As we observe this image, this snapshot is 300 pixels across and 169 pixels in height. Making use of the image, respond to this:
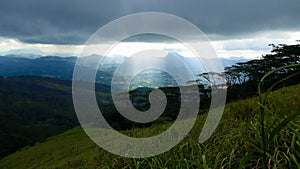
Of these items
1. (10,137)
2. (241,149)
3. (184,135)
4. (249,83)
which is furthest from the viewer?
(10,137)

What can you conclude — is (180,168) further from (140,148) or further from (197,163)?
(140,148)

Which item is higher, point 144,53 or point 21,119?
point 144,53

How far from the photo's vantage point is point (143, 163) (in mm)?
5391

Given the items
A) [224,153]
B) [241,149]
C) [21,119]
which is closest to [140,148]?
[224,153]

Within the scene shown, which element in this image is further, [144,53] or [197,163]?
[144,53]

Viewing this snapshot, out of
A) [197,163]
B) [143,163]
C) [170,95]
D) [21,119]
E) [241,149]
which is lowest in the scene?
[21,119]

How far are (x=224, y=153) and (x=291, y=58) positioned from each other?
168 ft

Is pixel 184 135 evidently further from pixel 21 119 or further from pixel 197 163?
pixel 21 119

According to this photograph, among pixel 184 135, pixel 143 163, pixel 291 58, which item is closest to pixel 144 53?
pixel 184 135

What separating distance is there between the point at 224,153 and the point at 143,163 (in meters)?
1.60

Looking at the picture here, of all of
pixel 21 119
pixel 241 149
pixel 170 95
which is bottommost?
pixel 21 119

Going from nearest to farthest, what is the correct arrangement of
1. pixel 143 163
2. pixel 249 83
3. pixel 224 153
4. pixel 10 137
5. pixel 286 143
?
pixel 286 143 → pixel 224 153 → pixel 143 163 → pixel 249 83 → pixel 10 137

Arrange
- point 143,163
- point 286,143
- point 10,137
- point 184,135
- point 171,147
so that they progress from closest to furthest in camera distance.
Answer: point 286,143 < point 143,163 < point 171,147 < point 184,135 < point 10,137

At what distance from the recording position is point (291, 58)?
166 feet
